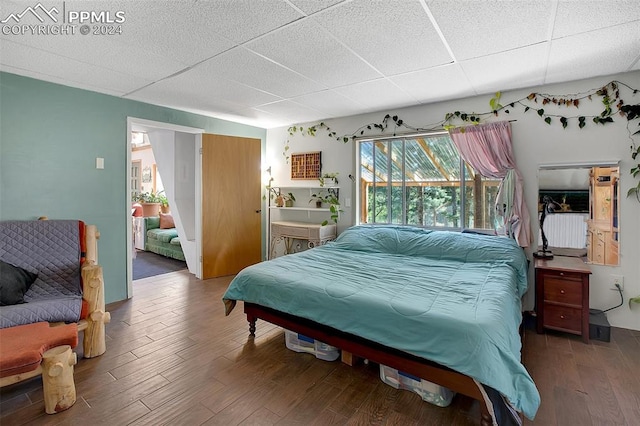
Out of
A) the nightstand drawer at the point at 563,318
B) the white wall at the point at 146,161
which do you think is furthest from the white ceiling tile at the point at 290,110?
the white wall at the point at 146,161

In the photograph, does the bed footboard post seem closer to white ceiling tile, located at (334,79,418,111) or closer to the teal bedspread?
the teal bedspread

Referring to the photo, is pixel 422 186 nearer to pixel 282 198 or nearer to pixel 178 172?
pixel 282 198

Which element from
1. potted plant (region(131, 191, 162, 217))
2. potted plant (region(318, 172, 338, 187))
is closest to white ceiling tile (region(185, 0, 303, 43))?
potted plant (region(318, 172, 338, 187))

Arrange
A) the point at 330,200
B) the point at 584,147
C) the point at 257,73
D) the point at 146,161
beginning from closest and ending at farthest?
the point at 257,73
the point at 584,147
the point at 330,200
the point at 146,161

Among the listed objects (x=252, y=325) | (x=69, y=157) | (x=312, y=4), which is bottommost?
(x=252, y=325)

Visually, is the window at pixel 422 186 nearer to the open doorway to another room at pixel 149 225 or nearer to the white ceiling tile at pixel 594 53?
the white ceiling tile at pixel 594 53

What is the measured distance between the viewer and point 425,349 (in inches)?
67.2

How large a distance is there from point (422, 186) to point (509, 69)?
1616 mm

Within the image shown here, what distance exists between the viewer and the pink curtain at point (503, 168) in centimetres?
322

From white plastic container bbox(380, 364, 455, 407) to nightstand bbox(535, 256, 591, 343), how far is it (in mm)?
1522

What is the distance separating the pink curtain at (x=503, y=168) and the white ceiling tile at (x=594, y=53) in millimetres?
675

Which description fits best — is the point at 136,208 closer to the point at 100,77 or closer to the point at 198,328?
the point at 100,77

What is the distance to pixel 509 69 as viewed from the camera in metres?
2.74

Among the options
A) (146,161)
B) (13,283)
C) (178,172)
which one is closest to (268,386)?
(13,283)
